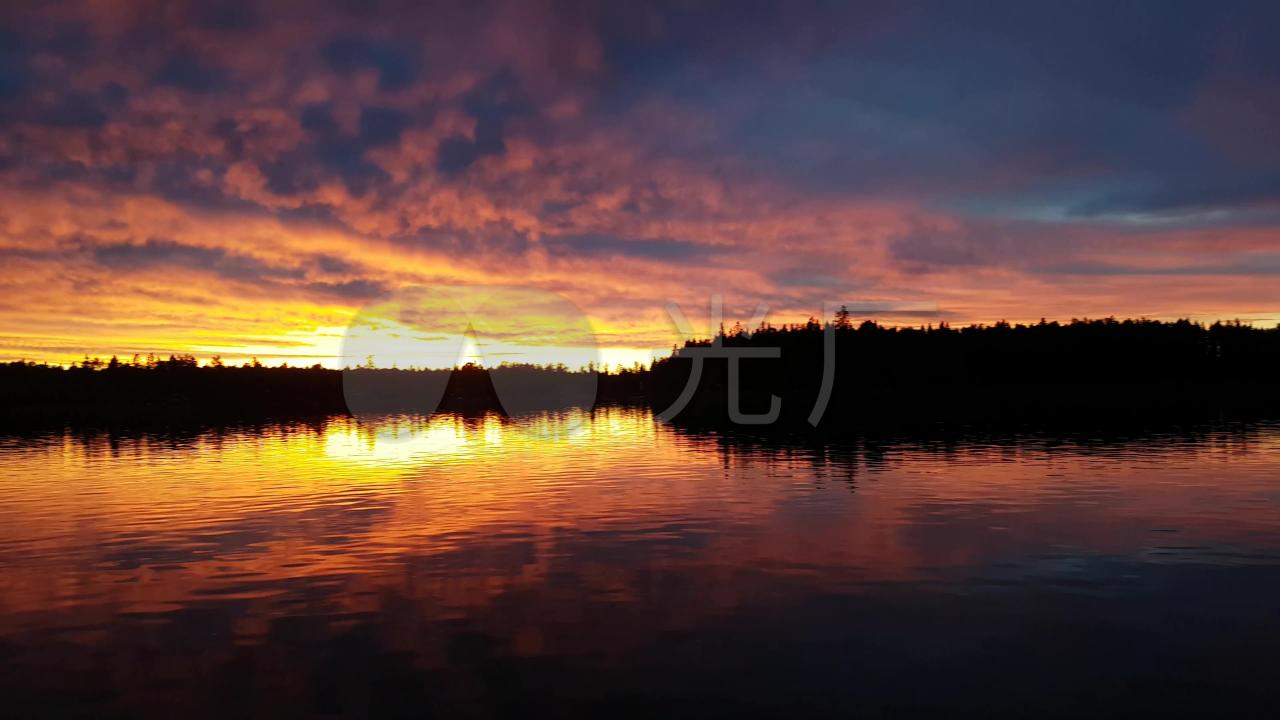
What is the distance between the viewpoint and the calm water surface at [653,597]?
18031 millimetres

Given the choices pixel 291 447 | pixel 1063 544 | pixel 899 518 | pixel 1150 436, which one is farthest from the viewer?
pixel 291 447

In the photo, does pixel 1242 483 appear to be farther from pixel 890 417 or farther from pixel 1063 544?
pixel 890 417

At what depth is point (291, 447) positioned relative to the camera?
9469 cm

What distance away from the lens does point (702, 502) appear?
46250 mm

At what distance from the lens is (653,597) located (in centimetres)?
2550

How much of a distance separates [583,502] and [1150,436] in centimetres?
7212

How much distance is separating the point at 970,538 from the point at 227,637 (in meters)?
28.0

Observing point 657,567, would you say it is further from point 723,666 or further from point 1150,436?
point 1150,436

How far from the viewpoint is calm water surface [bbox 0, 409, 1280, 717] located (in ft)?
59.2

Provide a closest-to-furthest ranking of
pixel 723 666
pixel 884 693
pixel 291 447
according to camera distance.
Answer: pixel 884 693
pixel 723 666
pixel 291 447

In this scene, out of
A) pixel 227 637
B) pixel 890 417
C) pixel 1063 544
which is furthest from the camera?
pixel 890 417

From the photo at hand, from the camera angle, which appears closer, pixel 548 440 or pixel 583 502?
pixel 583 502

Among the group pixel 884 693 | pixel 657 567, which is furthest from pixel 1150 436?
pixel 884 693

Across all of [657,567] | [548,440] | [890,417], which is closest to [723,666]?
[657,567]
